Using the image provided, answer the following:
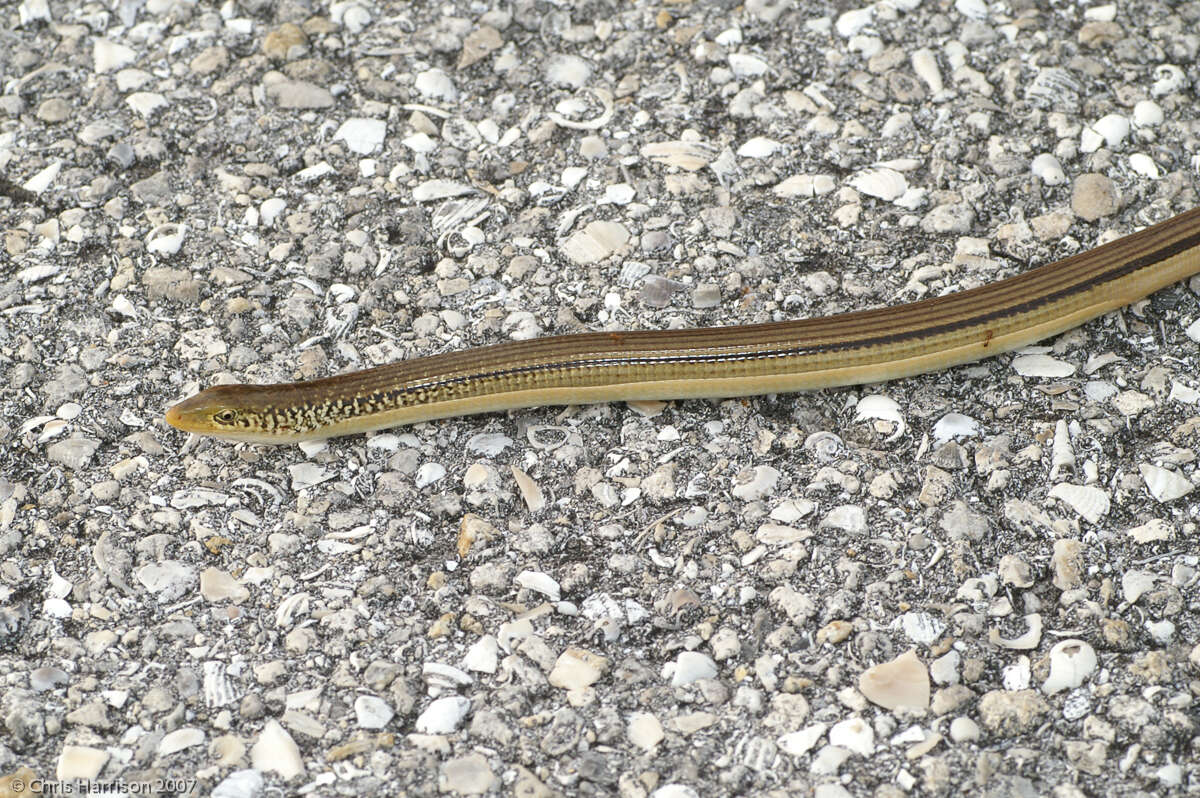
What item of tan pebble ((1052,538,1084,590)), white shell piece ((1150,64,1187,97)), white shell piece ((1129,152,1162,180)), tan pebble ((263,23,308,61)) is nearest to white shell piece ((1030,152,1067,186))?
white shell piece ((1129,152,1162,180))

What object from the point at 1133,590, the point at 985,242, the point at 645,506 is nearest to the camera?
the point at 1133,590

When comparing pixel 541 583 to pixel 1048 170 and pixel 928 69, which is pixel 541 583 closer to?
pixel 1048 170

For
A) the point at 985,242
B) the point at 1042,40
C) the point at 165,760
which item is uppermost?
the point at 1042,40

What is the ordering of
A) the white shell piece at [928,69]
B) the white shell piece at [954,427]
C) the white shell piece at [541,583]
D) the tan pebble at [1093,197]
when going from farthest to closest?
the white shell piece at [928,69]
the tan pebble at [1093,197]
the white shell piece at [954,427]
the white shell piece at [541,583]

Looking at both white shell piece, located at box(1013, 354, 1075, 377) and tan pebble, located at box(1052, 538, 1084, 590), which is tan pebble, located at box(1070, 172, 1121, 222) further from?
tan pebble, located at box(1052, 538, 1084, 590)

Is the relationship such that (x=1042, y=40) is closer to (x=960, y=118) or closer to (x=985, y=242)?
(x=960, y=118)

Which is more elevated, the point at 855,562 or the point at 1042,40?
the point at 1042,40

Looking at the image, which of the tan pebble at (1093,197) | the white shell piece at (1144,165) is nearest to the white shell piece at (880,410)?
the tan pebble at (1093,197)

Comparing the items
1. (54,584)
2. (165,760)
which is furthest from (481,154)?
(165,760)

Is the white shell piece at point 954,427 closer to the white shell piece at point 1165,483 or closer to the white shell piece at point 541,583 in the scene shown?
the white shell piece at point 1165,483
